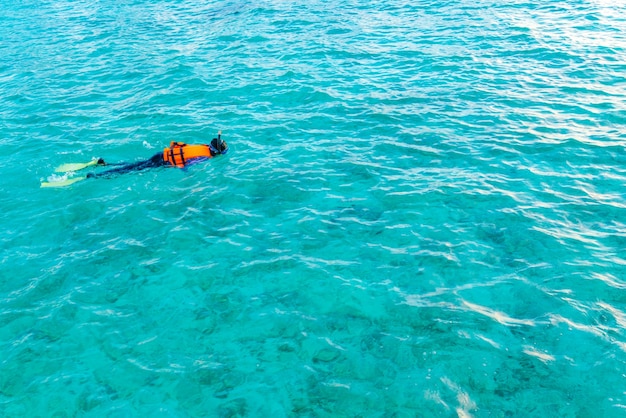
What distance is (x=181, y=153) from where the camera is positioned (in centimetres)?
1808

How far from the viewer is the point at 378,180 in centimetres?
1734

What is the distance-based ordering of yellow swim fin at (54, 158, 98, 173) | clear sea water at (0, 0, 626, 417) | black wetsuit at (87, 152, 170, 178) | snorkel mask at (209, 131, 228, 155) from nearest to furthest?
clear sea water at (0, 0, 626, 417) → black wetsuit at (87, 152, 170, 178) → snorkel mask at (209, 131, 228, 155) → yellow swim fin at (54, 158, 98, 173)

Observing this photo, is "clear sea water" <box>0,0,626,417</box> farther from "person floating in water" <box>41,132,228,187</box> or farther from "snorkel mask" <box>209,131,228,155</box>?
"snorkel mask" <box>209,131,228,155</box>

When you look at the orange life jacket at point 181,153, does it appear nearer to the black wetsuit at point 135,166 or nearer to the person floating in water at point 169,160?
the person floating in water at point 169,160

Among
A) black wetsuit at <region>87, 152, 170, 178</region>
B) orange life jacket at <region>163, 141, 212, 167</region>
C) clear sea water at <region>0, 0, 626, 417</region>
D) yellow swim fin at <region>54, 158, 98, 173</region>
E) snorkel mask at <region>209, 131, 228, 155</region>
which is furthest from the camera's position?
yellow swim fin at <region>54, 158, 98, 173</region>

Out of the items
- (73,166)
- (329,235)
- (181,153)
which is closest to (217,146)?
(181,153)

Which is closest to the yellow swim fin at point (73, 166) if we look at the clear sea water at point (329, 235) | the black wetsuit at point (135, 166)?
the clear sea water at point (329, 235)

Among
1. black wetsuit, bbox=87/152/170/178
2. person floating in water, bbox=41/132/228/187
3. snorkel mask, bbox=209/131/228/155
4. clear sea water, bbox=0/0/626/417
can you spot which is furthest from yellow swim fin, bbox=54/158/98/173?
snorkel mask, bbox=209/131/228/155

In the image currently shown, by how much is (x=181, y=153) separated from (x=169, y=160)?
1.65 ft

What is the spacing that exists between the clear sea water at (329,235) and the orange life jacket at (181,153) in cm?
58

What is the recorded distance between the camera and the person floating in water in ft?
59.3

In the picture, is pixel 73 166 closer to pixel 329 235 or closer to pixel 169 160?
pixel 169 160

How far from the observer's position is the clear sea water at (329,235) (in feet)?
35.7

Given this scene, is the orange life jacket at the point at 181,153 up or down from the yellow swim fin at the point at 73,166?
up
